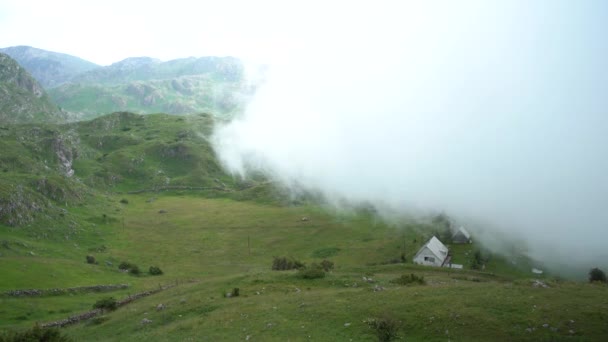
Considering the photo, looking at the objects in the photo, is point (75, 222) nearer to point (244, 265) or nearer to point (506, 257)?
point (244, 265)

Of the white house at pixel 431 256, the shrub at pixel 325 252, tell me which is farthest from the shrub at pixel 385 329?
→ the shrub at pixel 325 252

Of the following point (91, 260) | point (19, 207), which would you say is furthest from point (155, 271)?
point (19, 207)

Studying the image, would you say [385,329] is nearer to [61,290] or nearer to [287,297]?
[287,297]

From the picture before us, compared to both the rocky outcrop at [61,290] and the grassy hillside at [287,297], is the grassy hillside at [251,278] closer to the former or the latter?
the grassy hillside at [287,297]

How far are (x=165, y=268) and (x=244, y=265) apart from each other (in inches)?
658

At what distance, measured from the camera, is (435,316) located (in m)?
33.8

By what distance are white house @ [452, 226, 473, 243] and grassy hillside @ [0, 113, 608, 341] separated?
3390mm

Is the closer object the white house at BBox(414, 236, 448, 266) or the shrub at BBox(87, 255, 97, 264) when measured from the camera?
the shrub at BBox(87, 255, 97, 264)

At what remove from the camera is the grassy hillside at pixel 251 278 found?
111ft

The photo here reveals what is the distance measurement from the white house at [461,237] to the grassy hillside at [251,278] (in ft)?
11.1

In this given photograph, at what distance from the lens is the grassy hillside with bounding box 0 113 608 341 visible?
111ft

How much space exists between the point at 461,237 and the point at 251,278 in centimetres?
6356

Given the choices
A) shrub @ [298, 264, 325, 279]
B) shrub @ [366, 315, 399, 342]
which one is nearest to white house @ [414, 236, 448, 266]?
shrub @ [298, 264, 325, 279]

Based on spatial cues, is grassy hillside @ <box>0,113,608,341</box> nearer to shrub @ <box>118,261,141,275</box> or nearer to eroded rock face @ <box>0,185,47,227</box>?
eroded rock face @ <box>0,185,47,227</box>
